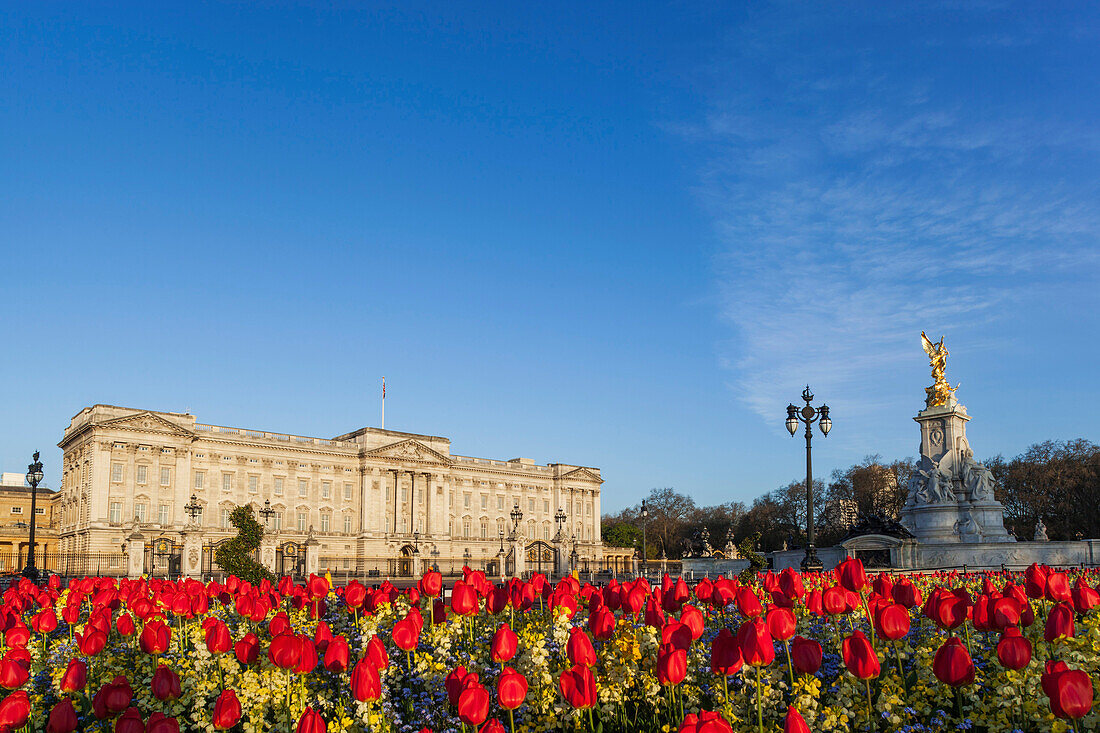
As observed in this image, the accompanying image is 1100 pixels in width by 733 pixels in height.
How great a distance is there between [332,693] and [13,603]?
622 centimetres

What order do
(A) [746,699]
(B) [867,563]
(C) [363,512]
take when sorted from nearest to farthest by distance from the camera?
(A) [746,699]
(B) [867,563]
(C) [363,512]

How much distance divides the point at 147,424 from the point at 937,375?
66768 mm

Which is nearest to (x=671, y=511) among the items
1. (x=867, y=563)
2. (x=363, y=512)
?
(x=363, y=512)

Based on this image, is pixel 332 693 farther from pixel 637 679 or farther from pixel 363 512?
pixel 363 512

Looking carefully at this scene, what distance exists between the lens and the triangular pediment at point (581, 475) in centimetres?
11446

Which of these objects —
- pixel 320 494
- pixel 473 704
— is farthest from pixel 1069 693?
pixel 320 494

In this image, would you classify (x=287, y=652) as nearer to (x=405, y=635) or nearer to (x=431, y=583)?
(x=405, y=635)

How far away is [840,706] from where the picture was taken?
6145 millimetres

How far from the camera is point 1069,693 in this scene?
5.04 m

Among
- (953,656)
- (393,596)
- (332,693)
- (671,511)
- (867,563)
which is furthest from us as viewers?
(671,511)

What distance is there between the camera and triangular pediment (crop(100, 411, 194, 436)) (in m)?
78.1

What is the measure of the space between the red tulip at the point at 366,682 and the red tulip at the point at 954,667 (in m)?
3.61

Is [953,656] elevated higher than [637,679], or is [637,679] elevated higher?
[953,656]

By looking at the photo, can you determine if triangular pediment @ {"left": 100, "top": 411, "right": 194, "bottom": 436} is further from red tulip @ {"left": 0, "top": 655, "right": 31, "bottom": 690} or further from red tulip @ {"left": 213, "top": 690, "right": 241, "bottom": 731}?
red tulip @ {"left": 213, "top": 690, "right": 241, "bottom": 731}
